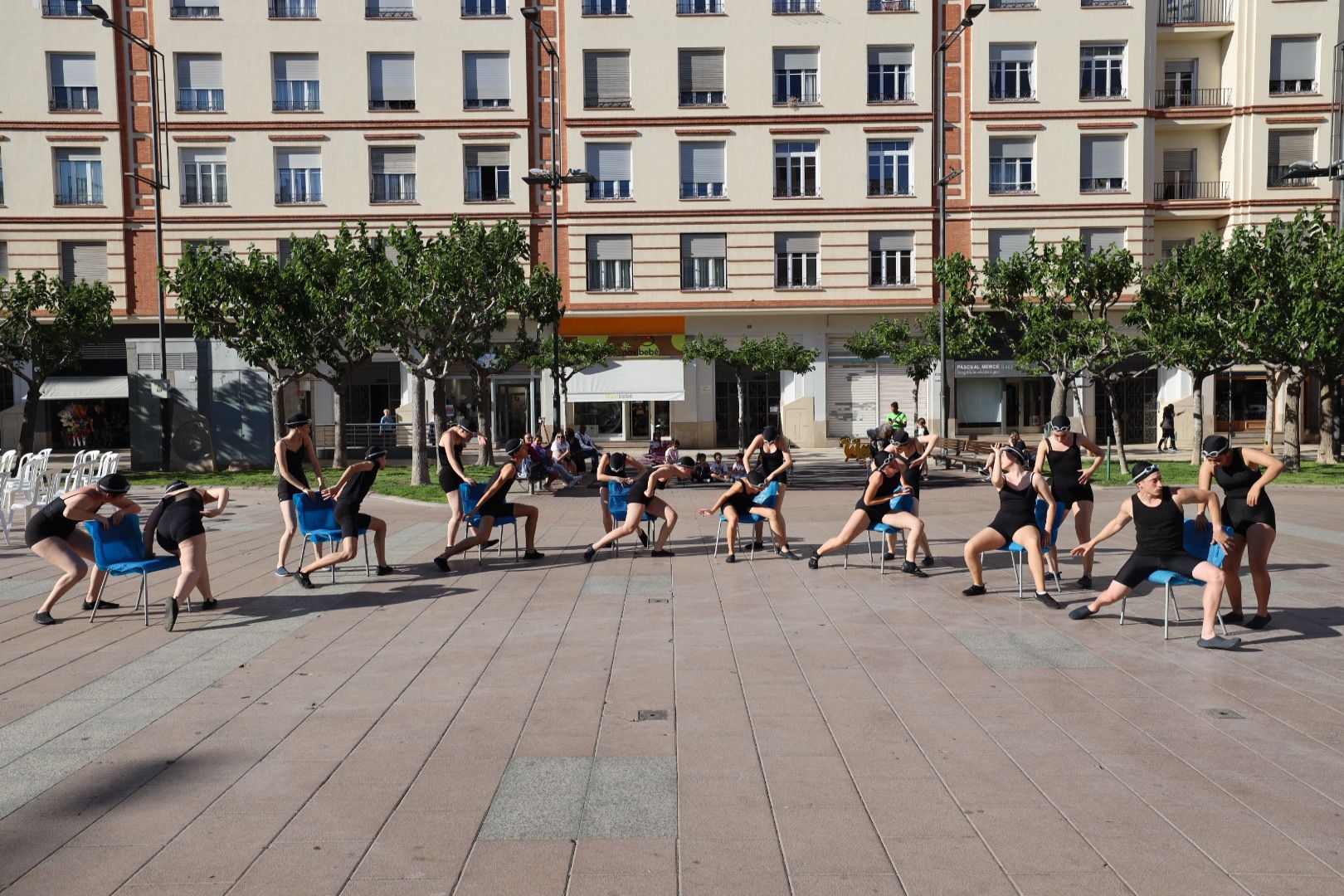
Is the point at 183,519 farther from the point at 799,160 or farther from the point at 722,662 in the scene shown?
the point at 799,160

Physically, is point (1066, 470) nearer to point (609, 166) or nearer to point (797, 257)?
point (797, 257)


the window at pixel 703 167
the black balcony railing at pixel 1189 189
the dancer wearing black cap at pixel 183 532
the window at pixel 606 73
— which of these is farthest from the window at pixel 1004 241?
the dancer wearing black cap at pixel 183 532

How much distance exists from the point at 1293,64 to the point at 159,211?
35.7 metres

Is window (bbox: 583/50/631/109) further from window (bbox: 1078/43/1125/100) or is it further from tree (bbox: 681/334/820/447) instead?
window (bbox: 1078/43/1125/100)

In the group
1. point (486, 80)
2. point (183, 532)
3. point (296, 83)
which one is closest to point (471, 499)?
point (183, 532)

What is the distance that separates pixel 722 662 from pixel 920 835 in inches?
122

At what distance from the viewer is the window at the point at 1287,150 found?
33.5 metres

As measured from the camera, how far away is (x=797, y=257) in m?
34.2

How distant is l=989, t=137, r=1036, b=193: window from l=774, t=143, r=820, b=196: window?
18.9 feet

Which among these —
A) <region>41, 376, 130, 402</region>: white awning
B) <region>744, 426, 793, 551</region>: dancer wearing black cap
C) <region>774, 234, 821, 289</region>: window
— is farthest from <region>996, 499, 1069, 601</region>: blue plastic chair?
<region>41, 376, 130, 402</region>: white awning

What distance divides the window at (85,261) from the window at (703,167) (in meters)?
19.2

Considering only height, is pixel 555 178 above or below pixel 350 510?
above

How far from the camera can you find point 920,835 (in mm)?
4531

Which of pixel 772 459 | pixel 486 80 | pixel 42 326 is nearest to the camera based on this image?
pixel 772 459
